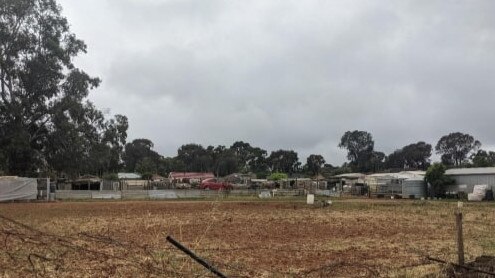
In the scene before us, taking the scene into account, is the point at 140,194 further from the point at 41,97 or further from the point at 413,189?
the point at 413,189

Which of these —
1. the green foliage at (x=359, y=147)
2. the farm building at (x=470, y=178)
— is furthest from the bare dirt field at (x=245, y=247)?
the green foliage at (x=359, y=147)

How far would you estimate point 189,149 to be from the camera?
18112 cm

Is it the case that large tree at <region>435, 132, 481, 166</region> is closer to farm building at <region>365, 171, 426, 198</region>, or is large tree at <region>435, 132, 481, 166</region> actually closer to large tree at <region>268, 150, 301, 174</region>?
large tree at <region>268, 150, 301, 174</region>

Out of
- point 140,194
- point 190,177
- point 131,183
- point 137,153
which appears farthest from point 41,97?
point 137,153

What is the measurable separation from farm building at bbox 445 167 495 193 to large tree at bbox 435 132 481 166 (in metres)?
124

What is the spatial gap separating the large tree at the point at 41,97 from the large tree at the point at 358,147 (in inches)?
5460

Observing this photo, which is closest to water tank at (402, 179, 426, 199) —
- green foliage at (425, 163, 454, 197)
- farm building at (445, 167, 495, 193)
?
green foliage at (425, 163, 454, 197)

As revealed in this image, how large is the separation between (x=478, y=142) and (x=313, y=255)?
185 m

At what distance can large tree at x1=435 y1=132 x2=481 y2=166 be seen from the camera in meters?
182

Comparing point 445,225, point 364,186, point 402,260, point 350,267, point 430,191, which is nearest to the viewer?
point 350,267

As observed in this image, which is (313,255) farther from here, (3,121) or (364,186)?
(364,186)

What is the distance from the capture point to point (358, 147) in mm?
196375

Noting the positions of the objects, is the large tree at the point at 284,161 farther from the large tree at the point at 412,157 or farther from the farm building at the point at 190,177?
the farm building at the point at 190,177

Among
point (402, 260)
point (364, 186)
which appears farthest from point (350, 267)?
point (364, 186)
